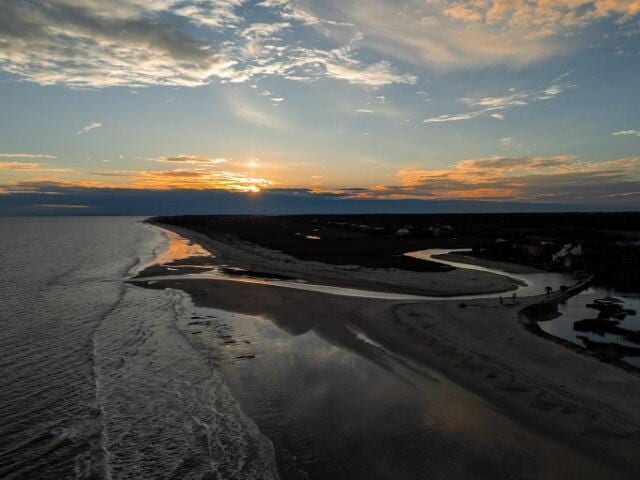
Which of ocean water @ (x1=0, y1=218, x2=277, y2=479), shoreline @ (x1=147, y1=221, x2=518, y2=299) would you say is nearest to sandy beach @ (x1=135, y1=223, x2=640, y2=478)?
shoreline @ (x1=147, y1=221, x2=518, y2=299)

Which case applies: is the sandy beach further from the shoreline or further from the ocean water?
the ocean water

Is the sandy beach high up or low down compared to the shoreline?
up

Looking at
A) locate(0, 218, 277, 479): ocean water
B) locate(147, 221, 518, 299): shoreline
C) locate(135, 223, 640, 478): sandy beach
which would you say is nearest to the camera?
locate(0, 218, 277, 479): ocean water

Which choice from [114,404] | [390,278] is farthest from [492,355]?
[390,278]

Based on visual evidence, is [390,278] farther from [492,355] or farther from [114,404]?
[114,404]

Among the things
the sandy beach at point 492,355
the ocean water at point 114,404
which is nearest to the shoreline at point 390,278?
the sandy beach at point 492,355

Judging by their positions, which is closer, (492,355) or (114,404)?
(114,404)

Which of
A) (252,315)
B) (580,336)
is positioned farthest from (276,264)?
(580,336)

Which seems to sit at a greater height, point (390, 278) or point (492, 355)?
point (492, 355)
